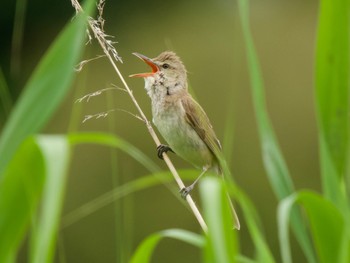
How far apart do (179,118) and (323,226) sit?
269 centimetres

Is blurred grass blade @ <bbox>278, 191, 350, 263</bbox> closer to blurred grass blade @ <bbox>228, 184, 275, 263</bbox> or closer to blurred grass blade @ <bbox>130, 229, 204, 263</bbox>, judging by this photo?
blurred grass blade @ <bbox>228, 184, 275, 263</bbox>

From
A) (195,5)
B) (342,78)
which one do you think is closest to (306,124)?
(195,5)

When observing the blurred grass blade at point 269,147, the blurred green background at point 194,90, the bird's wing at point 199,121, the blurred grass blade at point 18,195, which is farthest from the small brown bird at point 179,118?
the blurred green background at point 194,90

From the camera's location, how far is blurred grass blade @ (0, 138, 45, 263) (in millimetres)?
2166

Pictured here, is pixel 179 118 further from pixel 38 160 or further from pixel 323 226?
pixel 38 160

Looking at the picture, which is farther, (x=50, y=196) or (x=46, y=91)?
(x=46, y=91)

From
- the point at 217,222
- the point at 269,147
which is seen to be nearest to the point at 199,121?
the point at 269,147

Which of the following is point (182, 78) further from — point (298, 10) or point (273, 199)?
point (298, 10)

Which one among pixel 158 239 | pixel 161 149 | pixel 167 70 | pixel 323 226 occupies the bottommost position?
pixel 323 226

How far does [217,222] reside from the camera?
2066 millimetres

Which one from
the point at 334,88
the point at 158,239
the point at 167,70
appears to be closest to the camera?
the point at 158,239

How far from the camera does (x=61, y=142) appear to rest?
215 centimetres

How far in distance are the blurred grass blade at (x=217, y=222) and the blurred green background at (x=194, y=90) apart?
23.5 feet

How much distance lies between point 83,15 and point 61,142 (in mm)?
384
